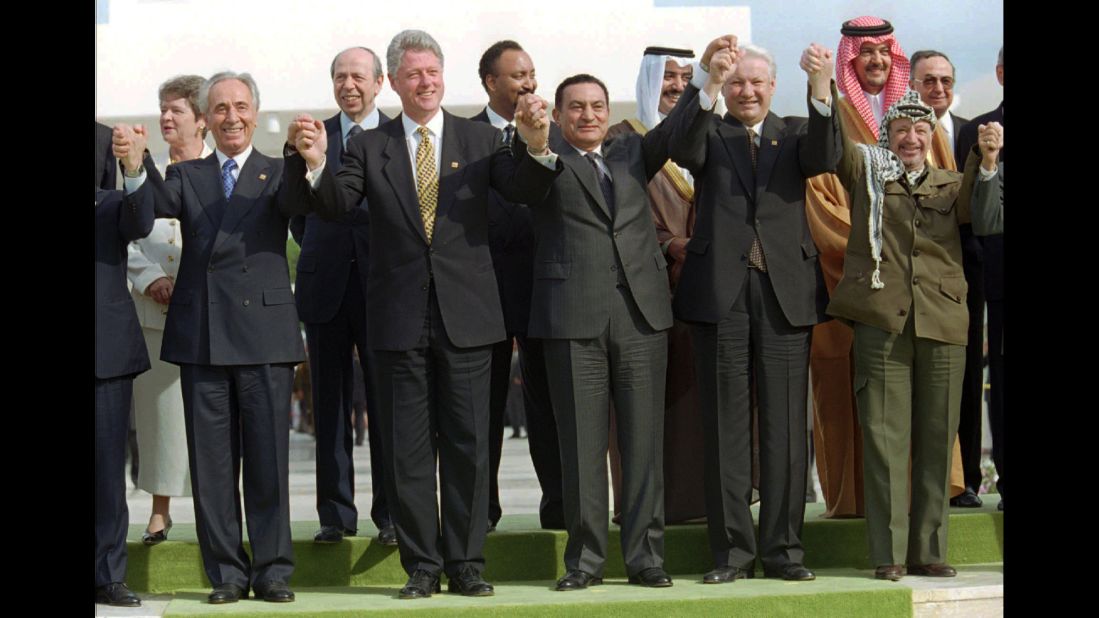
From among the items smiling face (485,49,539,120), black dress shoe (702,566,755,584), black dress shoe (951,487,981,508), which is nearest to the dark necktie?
smiling face (485,49,539,120)

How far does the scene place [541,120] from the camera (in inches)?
225

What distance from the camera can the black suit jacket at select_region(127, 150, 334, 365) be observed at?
19.4 ft

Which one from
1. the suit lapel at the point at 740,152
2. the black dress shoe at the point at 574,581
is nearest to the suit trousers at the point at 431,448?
the black dress shoe at the point at 574,581

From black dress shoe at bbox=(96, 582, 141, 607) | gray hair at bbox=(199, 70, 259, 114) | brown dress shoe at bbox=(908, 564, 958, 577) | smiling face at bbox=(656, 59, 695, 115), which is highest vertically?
smiling face at bbox=(656, 59, 695, 115)

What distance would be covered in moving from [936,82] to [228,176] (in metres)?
3.23

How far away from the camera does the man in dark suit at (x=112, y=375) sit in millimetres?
5961

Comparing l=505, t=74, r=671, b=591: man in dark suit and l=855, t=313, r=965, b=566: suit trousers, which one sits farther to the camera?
l=855, t=313, r=965, b=566: suit trousers

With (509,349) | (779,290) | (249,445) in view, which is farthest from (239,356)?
(779,290)

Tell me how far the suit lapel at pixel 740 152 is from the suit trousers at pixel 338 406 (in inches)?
63.4

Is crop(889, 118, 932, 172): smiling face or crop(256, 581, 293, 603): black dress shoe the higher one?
crop(889, 118, 932, 172): smiling face

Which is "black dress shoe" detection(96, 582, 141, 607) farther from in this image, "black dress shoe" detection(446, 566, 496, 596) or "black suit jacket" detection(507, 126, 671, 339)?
"black suit jacket" detection(507, 126, 671, 339)

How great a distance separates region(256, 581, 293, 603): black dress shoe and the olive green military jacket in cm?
238

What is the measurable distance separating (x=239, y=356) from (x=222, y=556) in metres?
0.76

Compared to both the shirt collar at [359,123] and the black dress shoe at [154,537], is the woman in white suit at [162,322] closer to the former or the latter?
the black dress shoe at [154,537]
